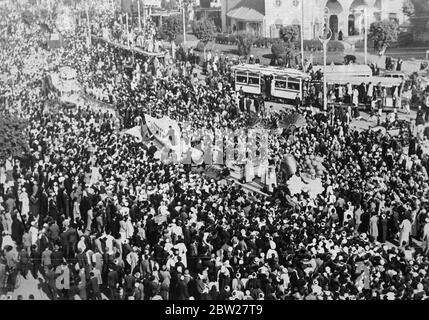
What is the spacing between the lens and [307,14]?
8867 mm

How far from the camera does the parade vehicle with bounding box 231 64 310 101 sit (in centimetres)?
882

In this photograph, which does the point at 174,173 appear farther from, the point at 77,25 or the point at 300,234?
the point at 77,25

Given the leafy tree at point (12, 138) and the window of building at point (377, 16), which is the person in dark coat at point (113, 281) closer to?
the leafy tree at point (12, 138)

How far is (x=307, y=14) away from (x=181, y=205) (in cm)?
291

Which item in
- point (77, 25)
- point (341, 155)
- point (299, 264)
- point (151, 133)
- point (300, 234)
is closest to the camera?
point (299, 264)

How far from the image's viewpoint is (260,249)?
7.12 metres

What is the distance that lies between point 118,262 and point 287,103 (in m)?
3.04

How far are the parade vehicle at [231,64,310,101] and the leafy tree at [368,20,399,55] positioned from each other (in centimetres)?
95

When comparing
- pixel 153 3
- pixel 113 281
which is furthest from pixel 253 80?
pixel 113 281

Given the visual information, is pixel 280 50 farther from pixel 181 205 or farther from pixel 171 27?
pixel 181 205

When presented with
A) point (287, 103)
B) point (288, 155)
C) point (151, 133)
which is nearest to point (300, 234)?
point (288, 155)

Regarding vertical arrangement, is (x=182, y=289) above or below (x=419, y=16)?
below

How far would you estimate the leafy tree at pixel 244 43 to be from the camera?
30.0 feet

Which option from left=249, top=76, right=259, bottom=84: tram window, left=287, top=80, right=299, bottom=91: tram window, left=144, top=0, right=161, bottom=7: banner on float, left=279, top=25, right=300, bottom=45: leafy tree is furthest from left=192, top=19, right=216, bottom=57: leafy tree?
left=287, top=80, right=299, bottom=91: tram window
